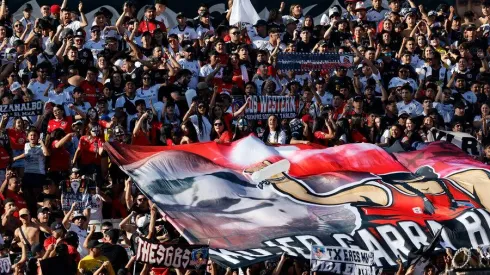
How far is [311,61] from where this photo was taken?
26078mm

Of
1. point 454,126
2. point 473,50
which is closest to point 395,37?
point 473,50

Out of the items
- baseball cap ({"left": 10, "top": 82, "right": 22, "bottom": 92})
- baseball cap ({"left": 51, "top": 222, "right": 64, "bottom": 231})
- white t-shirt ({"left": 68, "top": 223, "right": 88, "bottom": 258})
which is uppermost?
baseball cap ({"left": 10, "top": 82, "right": 22, "bottom": 92})

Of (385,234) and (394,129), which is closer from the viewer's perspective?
(385,234)

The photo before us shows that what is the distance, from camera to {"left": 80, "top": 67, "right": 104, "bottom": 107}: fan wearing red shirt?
2458 cm

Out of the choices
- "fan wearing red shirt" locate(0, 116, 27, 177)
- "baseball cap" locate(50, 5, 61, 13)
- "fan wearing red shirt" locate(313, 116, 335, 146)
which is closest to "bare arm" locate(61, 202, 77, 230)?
"fan wearing red shirt" locate(0, 116, 27, 177)

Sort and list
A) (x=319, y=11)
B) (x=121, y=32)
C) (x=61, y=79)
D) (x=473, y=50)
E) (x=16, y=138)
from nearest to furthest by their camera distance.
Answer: (x=16, y=138) → (x=61, y=79) → (x=121, y=32) → (x=473, y=50) → (x=319, y=11)

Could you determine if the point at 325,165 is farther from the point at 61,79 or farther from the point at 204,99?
the point at 61,79

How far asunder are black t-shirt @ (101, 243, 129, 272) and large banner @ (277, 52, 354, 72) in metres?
6.35

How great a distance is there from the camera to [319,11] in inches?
1227

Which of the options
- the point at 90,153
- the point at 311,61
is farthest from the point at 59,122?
the point at 311,61

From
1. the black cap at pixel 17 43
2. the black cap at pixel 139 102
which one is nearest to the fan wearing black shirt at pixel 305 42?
the black cap at pixel 139 102

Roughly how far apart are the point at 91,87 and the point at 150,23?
336 cm

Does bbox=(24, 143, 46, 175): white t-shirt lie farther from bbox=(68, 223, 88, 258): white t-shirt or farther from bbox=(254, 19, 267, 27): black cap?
bbox=(254, 19, 267, 27): black cap

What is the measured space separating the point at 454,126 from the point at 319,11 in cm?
602
